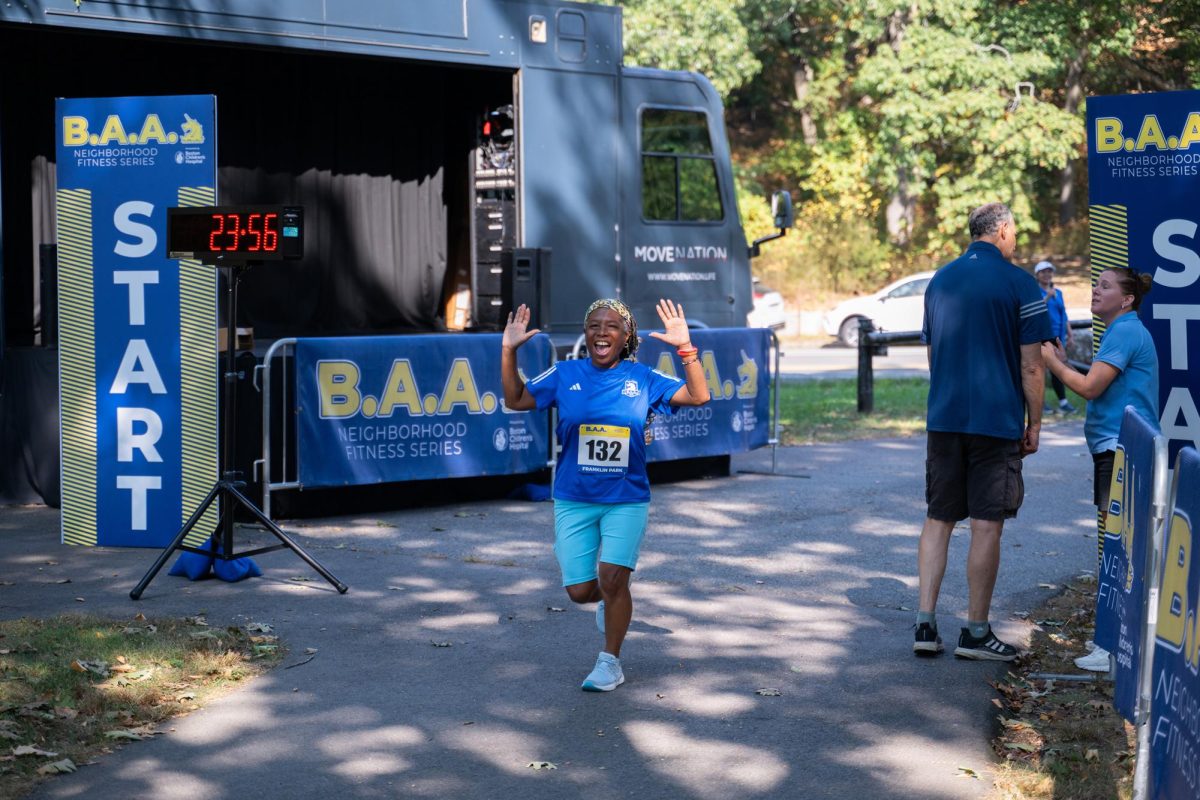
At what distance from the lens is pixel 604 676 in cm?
662

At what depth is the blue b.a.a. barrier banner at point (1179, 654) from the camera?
3.98m

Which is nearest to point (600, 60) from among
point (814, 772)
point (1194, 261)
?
point (1194, 261)

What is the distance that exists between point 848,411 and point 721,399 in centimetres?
605

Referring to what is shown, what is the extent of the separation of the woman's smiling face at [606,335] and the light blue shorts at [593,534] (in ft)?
→ 2.05

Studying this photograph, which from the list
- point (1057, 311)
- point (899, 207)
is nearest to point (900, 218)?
point (899, 207)

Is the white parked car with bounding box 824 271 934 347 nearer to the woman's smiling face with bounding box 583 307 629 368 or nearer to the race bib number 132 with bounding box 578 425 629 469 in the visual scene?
the woman's smiling face with bounding box 583 307 629 368

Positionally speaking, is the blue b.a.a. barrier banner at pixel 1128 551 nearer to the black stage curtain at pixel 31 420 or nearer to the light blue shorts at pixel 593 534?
the light blue shorts at pixel 593 534

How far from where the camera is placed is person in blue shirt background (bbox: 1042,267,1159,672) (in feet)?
22.4

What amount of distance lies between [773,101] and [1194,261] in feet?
149

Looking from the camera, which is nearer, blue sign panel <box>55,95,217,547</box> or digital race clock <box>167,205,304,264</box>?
digital race clock <box>167,205,304,264</box>

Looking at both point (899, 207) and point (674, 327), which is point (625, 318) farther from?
point (899, 207)

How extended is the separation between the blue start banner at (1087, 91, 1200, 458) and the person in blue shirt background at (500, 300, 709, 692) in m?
2.12

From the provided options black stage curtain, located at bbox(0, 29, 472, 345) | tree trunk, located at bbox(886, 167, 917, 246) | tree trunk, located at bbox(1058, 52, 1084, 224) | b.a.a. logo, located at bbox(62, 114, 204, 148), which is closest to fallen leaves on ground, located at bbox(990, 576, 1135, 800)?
b.a.a. logo, located at bbox(62, 114, 204, 148)

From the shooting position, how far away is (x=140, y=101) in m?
9.52
